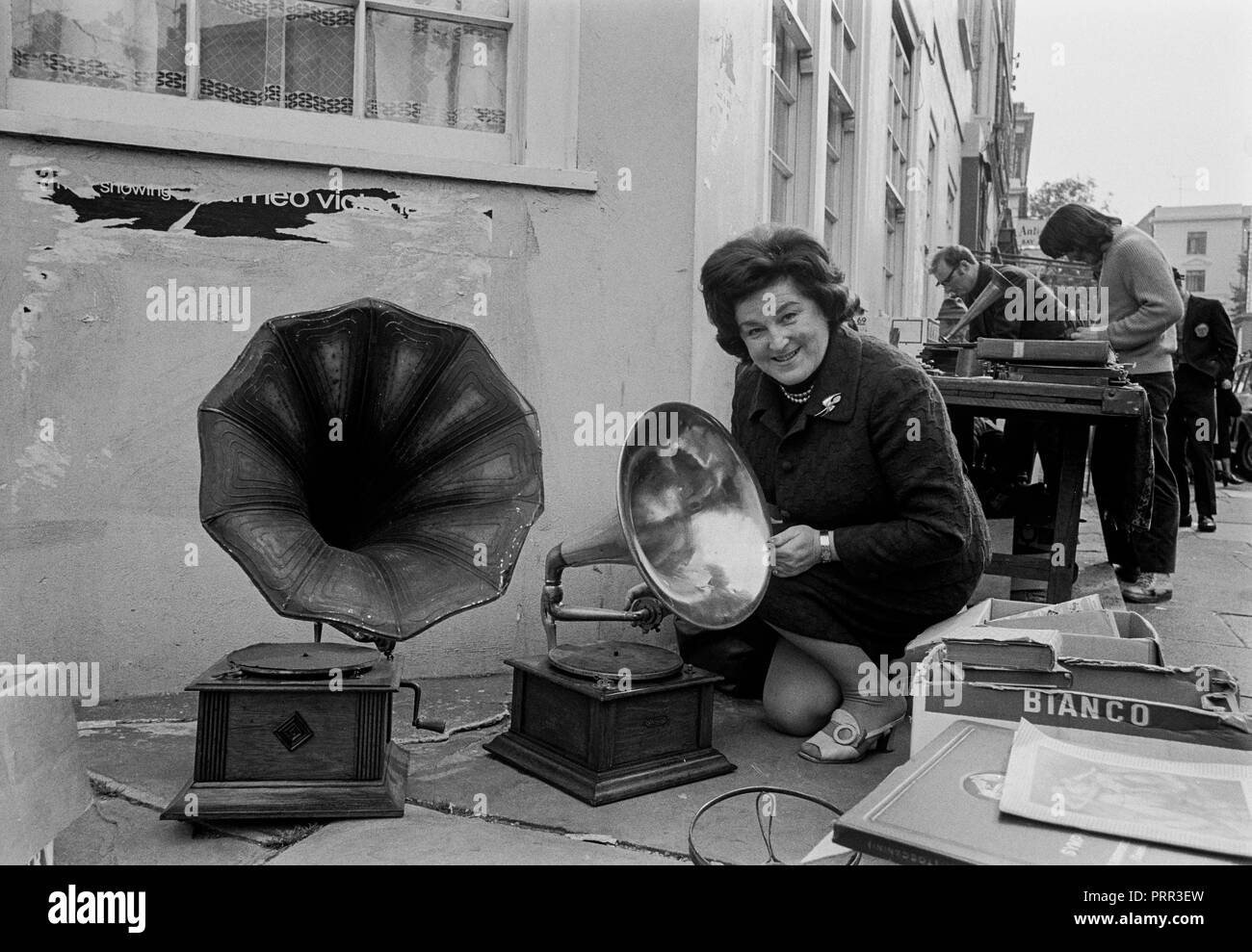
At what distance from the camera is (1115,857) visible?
117cm

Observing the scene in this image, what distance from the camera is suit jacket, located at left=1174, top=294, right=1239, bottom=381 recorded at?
5609 millimetres

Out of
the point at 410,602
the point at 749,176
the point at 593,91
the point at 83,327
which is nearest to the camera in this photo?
the point at 410,602


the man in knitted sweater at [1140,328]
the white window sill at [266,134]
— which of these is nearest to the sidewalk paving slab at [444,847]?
the white window sill at [266,134]

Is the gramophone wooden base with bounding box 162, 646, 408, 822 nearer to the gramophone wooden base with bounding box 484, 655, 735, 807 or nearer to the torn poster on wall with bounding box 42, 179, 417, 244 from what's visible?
the gramophone wooden base with bounding box 484, 655, 735, 807

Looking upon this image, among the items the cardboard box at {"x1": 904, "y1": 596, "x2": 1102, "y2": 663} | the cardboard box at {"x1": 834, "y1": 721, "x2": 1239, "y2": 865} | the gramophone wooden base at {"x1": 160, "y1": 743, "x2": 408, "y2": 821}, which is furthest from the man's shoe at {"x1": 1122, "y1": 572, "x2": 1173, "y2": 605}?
the gramophone wooden base at {"x1": 160, "y1": 743, "x2": 408, "y2": 821}

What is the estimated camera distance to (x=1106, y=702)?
182cm

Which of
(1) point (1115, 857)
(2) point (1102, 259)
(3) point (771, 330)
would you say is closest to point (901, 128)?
(2) point (1102, 259)

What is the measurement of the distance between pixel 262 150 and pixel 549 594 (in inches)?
61.7

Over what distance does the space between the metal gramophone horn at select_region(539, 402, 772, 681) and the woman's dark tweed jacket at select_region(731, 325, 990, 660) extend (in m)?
0.22

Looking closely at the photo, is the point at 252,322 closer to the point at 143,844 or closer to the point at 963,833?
the point at 143,844

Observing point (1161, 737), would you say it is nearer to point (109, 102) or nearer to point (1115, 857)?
point (1115, 857)

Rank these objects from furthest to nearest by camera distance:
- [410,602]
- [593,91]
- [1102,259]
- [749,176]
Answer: [1102,259] < [749,176] < [593,91] < [410,602]

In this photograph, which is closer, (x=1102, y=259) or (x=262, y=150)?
(x=262, y=150)
